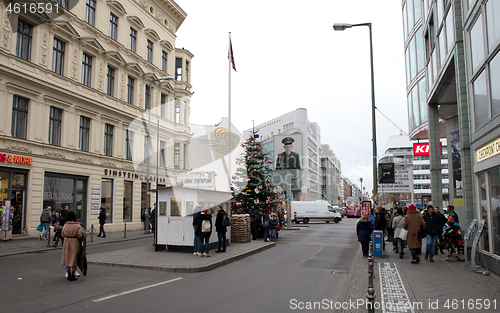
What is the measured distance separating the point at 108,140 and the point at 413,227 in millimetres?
23002

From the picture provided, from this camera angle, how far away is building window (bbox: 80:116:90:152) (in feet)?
84.9

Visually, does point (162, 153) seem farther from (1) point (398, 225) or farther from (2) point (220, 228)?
(1) point (398, 225)

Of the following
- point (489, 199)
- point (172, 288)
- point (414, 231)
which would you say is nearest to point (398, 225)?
point (414, 231)

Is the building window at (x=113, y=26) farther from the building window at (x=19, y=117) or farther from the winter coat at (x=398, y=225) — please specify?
the winter coat at (x=398, y=225)

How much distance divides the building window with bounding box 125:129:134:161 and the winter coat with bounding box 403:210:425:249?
2303cm

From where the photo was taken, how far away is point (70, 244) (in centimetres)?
907

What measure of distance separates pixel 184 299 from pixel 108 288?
2.11 m

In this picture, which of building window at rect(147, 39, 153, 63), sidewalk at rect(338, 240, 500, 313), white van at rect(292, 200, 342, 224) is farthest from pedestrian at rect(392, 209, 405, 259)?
white van at rect(292, 200, 342, 224)

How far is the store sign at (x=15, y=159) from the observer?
1939cm

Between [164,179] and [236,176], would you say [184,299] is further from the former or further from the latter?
[164,179]

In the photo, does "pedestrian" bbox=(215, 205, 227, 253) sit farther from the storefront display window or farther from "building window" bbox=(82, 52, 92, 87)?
"building window" bbox=(82, 52, 92, 87)

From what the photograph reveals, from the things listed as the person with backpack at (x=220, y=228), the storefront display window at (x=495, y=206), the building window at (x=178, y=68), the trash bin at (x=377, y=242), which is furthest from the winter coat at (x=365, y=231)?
the building window at (x=178, y=68)

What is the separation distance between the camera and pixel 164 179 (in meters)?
34.7

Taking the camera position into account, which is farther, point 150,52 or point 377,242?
point 150,52
